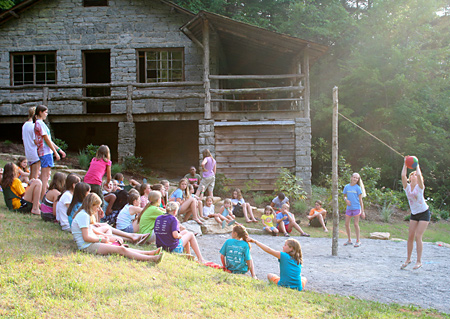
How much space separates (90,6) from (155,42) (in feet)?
9.72

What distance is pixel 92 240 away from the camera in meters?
5.15

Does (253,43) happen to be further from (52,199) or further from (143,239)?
(143,239)

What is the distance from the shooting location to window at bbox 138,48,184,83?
1609 cm

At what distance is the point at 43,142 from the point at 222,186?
6910 mm

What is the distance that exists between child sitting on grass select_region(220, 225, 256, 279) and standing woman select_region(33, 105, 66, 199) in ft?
10.6

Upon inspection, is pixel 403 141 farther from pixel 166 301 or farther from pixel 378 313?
pixel 166 301

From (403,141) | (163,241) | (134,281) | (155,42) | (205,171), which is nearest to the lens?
(134,281)

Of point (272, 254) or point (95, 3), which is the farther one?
point (95, 3)

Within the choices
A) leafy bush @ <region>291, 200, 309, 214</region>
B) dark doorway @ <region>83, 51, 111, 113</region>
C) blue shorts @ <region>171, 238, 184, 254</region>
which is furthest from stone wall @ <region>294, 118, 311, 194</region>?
dark doorway @ <region>83, 51, 111, 113</region>

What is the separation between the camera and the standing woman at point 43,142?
6797 mm

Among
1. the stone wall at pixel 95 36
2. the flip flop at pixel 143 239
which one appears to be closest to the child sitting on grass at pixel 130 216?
the flip flop at pixel 143 239

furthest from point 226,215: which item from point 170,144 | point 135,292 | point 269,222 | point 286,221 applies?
point 170,144

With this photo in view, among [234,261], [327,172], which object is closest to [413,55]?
[327,172]

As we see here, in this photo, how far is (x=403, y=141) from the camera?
19656mm
